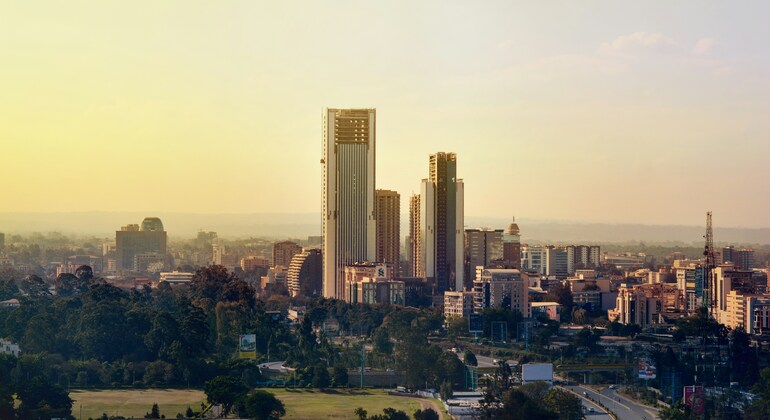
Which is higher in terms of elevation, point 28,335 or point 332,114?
point 332,114

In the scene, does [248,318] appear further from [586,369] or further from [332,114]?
[332,114]

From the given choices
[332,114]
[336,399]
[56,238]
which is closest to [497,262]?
[332,114]

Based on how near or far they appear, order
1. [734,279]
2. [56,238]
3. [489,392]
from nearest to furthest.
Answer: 1. [489,392]
2. [734,279]
3. [56,238]

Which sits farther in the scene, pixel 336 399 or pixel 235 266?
pixel 235 266

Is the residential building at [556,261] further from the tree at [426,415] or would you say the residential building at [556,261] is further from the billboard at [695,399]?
the tree at [426,415]

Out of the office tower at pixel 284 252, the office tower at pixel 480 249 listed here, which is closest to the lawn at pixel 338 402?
the office tower at pixel 480 249
